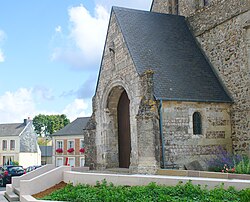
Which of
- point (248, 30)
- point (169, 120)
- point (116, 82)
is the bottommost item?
point (169, 120)

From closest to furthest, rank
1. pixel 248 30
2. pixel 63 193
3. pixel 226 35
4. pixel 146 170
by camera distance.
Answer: pixel 63 193, pixel 146 170, pixel 248 30, pixel 226 35

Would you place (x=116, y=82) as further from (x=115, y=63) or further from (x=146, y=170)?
(x=146, y=170)

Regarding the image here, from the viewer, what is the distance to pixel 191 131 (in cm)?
1443

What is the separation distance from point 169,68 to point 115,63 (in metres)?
2.53

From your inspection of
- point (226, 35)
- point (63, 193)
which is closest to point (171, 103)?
point (226, 35)

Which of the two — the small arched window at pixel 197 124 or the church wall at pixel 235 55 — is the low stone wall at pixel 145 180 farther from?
the church wall at pixel 235 55

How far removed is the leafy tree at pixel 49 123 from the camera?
287 feet

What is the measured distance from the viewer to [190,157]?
14266 millimetres

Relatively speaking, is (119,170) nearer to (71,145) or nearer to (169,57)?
(169,57)

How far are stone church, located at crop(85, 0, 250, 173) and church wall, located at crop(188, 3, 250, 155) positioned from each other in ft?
0.14

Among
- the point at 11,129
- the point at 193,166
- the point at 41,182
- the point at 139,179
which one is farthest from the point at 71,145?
the point at 139,179

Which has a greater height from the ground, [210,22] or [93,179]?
[210,22]

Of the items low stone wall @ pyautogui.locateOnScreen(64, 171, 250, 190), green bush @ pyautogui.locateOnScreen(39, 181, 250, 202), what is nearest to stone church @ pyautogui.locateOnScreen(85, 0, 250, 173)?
low stone wall @ pyautogui.locateOnScreen(64, 171, 250, 190)

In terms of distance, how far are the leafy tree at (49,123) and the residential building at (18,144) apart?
3257 centimetres
